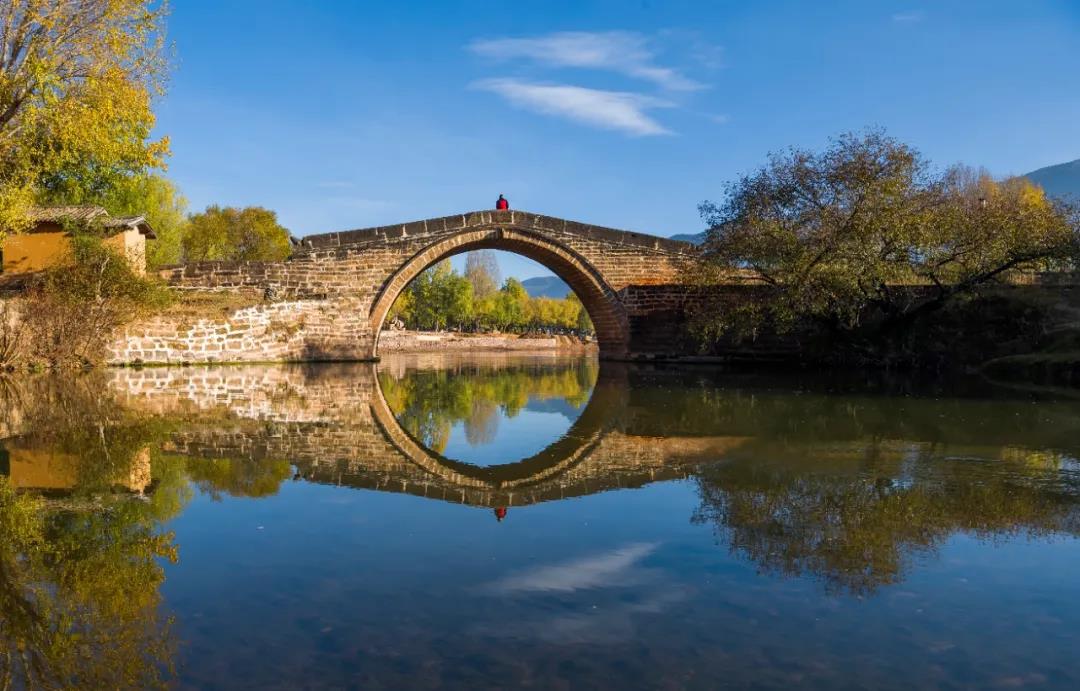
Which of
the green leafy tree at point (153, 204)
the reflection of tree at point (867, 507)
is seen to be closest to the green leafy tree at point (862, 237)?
the reflection of tree at point (867, 507)

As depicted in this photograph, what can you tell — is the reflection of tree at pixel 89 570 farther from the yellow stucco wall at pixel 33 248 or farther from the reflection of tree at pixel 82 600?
the yellow stucco wall at pixel 33 248

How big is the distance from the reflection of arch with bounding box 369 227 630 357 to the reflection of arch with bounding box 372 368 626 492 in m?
12.0

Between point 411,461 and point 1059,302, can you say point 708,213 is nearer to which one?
point 1059,302

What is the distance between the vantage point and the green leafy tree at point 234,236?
47344 millimetres

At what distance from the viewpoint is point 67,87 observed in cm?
1588

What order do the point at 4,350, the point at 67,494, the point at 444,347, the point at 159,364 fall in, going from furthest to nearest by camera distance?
the point at 444,347 → the point at 159,364 → the point at 4,350 → the point at 67,494

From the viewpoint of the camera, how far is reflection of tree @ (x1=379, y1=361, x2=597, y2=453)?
9.56m

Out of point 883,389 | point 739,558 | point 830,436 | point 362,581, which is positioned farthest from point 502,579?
point 883,389

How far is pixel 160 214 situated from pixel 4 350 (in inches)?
940

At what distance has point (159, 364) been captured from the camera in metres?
20.1

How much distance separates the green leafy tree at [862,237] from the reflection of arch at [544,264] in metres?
3.30

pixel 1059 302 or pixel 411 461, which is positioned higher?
pixel 1059 302

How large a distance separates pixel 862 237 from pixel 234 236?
128 feet

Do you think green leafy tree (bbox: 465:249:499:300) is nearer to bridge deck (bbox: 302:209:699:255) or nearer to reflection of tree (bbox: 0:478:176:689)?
bridge deck (bbox: 302:209:699:255)
